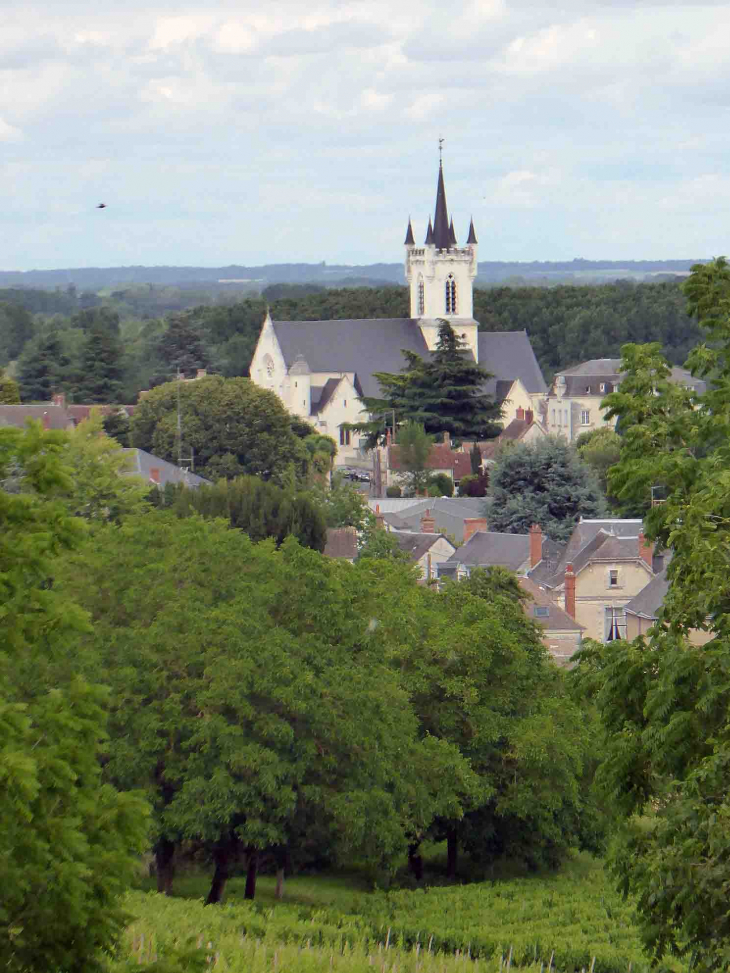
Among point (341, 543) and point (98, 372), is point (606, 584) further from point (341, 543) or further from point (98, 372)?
point (98, 372)

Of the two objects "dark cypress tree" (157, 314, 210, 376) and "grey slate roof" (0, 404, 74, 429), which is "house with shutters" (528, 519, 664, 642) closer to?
"grey slate roof" (0, 404, 74, 429)

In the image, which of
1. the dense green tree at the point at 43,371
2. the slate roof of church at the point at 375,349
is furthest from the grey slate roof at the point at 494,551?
the slate roof of church at the point at 375,349

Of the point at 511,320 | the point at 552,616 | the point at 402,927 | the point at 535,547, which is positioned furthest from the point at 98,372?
the point at 402,927

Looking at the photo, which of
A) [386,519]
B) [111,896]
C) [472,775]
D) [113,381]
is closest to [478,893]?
[472,775]

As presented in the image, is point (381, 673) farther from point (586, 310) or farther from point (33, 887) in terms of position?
point (586, 310)

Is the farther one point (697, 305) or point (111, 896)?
point (697, 305)

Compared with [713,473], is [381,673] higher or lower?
lower

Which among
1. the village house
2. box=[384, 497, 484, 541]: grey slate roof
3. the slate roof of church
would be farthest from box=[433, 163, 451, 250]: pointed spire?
box=[384, 497, 484, 541]: grey slate roof
